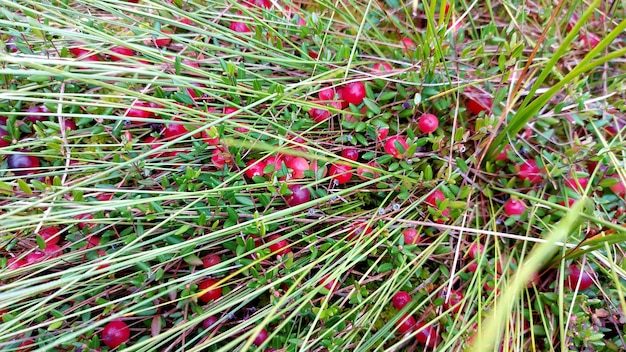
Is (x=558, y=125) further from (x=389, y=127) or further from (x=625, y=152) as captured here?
(x=389, y=127)

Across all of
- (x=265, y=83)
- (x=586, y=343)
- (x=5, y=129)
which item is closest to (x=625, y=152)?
(x=586, y=343)

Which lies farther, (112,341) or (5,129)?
(5,129)

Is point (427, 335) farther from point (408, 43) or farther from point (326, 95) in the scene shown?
point (408, 43)

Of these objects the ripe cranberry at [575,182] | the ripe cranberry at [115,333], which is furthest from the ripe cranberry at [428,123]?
the ripe cranberry at [115,333]

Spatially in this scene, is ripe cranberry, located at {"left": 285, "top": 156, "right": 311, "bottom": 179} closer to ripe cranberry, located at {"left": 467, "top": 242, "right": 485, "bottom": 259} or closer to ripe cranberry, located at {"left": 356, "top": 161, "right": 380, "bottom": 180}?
ripe cranberry, located at {"left": 356, "top": 161, "right": 380, "bottom": 180}

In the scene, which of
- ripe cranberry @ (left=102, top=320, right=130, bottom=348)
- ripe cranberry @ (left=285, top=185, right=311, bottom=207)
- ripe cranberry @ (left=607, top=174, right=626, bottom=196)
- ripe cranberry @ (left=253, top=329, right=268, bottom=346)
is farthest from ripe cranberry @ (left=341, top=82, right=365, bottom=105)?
ripe cranberry @ (left=102, top=320, right=130, bottom=348)
